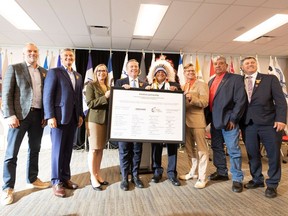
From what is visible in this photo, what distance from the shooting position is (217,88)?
284cm

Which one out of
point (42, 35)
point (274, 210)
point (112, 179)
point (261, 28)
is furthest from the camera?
point (42, 35)

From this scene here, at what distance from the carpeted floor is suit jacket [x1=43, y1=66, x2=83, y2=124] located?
0.87 metres

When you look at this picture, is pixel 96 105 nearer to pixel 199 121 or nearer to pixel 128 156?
pixel 128 156

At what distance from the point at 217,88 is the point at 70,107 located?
1.84 metres

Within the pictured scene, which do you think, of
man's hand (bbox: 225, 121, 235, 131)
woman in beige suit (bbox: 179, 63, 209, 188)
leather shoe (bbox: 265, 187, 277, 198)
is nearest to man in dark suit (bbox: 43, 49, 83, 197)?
woman in beige suit (bbox: 179, 63, 209, 188)

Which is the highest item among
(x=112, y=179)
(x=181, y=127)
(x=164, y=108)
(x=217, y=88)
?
(x=217, y=88)

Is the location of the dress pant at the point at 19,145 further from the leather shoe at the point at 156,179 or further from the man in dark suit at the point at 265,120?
the man in dark suit at the point at 265,120

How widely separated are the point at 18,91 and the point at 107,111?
3.28 ft

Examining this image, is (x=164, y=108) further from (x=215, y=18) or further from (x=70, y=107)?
(x=215, y=18)

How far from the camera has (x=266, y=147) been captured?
8.66ft

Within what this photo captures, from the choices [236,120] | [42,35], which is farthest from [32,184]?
[42,35]

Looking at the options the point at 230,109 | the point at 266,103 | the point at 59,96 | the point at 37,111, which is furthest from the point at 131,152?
the point at 266,103

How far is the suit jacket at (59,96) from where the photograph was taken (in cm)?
241

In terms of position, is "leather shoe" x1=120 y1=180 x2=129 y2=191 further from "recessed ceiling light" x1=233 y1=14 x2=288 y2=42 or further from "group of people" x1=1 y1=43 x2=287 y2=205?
"recessed ceiling light" x1=233 y1=14 x2=288 y2=42
